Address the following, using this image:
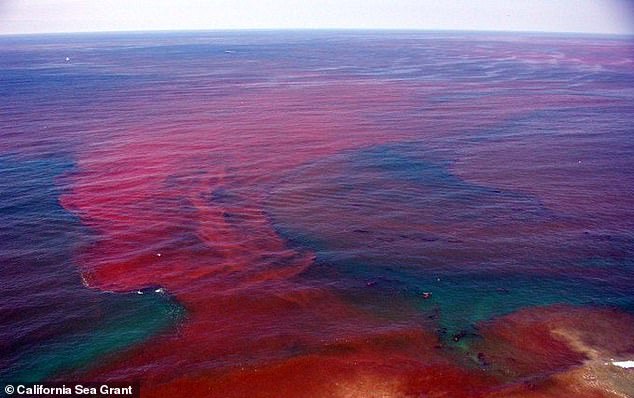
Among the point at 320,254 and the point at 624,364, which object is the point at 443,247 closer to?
the point at 320,254

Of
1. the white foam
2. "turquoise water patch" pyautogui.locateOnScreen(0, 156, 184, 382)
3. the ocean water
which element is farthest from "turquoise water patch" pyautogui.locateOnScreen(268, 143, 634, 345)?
"turquoise water patch" pyautogui.locateOnScreen(0, 156, 184, 382)

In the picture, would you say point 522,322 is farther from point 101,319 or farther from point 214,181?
point 214,181

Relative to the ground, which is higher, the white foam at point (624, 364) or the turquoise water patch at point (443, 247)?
the turquoise water patch at point (443, 247)

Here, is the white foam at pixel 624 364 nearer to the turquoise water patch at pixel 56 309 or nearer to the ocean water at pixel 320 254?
the ocean water at pixel 320 254

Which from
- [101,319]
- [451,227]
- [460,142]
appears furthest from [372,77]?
[101,319]

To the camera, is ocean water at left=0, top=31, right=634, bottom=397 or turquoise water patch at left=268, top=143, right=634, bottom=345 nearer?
ocean water at left=0, top=31, right=634, bottom=397

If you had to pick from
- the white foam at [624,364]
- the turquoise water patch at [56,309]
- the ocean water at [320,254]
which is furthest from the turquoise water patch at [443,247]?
the turquoise water patch at [56,309]

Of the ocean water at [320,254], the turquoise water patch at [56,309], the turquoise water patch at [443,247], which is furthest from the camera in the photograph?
the turquoise water patch at [443,247]

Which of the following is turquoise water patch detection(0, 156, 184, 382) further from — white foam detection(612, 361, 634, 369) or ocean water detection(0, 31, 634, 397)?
white foam detection(612, 361, 634, 369)

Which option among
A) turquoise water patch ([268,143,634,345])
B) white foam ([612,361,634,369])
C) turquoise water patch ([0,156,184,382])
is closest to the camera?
white foam ([612,361,634,369])
